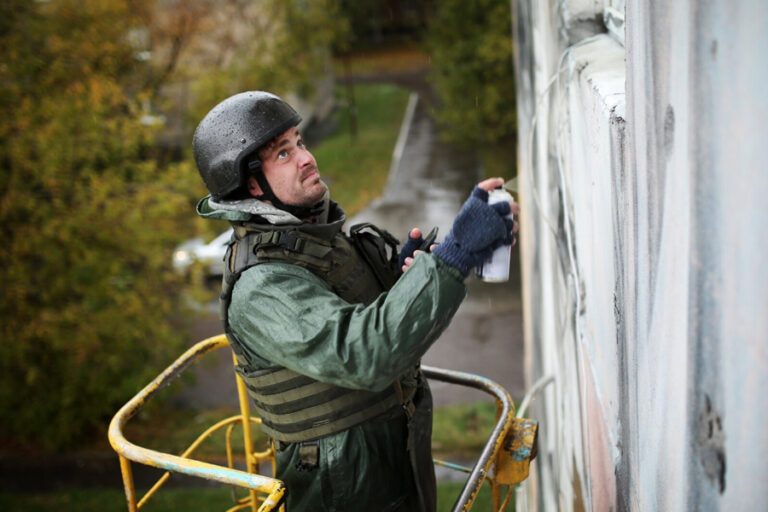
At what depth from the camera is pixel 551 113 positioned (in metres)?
3.37

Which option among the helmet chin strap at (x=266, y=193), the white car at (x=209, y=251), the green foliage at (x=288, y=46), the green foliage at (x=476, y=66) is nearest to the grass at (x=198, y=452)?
the white car at (x=209, y=251)

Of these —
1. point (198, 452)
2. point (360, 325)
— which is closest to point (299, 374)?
point (360, 325)

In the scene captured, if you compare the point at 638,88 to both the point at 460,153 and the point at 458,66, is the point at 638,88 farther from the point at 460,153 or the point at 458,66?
the point at 460,153

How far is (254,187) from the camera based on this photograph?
2510 mm

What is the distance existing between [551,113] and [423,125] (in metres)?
21.8

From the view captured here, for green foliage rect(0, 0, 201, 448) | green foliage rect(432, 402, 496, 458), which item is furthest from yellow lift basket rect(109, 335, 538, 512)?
green foliage rect(0, 0, 201, 448)

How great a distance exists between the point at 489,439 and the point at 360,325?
0.91 m

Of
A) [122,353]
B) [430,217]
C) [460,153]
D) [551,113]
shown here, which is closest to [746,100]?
[551,113]

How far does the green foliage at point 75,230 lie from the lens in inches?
310

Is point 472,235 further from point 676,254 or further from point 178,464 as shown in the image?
point 178,464

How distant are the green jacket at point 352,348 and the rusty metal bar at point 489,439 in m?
0.22

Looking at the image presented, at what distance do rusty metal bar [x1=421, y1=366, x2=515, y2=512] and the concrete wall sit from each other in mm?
314

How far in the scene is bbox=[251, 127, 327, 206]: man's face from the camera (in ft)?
8.06

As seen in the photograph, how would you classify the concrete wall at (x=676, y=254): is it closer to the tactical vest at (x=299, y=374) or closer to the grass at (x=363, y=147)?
the tactical vest at (x=299, y=374)
